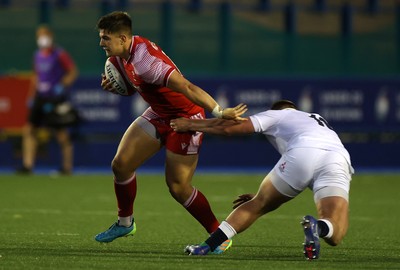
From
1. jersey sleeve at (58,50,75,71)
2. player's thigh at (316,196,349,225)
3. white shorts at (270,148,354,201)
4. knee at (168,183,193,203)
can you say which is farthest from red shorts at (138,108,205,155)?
jersey sleeve at (58,50,75,71)

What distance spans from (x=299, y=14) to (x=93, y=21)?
13.4ft

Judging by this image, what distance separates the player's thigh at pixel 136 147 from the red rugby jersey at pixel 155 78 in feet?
0.76

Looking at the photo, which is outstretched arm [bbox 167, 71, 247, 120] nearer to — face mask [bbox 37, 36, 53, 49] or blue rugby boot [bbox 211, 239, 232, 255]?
blue rugby boot [bbox 211, 239, 232, 255]

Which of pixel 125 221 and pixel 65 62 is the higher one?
pixel 125 221

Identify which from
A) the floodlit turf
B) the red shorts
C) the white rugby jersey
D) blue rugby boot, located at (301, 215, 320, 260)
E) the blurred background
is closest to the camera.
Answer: blue rugby boot, located at (301, 215, 320, 260)

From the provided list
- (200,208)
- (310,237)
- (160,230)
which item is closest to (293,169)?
(310,237)

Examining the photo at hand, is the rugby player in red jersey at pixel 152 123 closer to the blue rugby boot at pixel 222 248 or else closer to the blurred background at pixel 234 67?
the blue rugby boot at pixel 222 248

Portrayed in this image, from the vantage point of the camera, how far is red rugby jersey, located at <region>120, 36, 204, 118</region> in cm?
922

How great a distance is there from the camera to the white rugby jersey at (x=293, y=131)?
345 inches

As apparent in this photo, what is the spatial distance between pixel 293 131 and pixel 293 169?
0.32 metres

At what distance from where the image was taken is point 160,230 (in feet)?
36.9

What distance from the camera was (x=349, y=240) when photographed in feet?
34.1

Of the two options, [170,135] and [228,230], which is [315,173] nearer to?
[228,230]

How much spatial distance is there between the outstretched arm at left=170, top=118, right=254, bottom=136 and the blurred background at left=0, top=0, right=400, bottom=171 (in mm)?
11413
